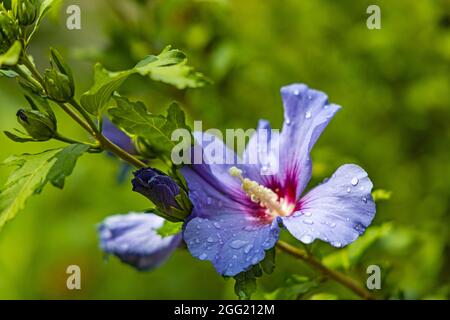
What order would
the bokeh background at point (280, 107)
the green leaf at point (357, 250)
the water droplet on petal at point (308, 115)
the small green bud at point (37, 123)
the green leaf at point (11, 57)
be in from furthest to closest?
the bokeh background at point (280, 107)
the green leaf at point (357, 250)
the water droplet on petal at point (308, 115)
the small green bud at point (37, 123)
the green leaf at point (11, 57)

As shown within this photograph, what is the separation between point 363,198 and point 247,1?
56.7 inches

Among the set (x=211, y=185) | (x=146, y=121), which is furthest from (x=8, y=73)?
(x=211, y=185)

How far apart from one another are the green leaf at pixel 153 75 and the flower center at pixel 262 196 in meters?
0.15

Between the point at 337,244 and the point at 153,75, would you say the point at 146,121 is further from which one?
the point at 337,244

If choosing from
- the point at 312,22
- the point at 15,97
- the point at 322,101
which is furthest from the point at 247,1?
the point at 322,101

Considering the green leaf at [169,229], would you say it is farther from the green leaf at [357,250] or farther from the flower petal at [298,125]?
the green leaf at [357,250]

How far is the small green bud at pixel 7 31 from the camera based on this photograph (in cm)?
84

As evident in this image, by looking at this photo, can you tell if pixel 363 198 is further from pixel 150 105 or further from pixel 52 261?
pixel 52 261

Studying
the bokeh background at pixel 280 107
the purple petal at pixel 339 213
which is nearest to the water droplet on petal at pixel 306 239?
the purple petal at pixel 339 213

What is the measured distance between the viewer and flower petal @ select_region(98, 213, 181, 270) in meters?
1.06

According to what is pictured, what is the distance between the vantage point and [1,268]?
6.48 feet

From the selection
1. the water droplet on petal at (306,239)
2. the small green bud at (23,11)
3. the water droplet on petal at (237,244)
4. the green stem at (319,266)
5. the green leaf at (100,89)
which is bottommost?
the green stem at (319,266)

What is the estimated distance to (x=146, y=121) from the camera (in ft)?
2.93

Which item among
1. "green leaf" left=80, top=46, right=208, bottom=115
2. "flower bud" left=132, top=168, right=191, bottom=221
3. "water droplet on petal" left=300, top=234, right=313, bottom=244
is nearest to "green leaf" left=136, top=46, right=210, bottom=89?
"green leaf" left=80, top=46, right=208, bottom=115
